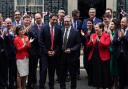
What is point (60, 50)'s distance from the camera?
13914 mm

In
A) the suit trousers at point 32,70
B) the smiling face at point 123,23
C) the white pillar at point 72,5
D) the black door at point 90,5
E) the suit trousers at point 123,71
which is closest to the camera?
the smiling face at point 123,23

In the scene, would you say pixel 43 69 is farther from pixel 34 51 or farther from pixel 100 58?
pixel 100 58

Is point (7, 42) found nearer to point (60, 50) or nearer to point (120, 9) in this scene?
point (60, 50)

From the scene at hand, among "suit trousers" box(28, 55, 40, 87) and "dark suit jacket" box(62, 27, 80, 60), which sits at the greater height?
"dark suit jacket" box(62, 27, 80, 60)

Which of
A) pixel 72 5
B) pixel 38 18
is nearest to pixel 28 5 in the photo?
pixel 72 5

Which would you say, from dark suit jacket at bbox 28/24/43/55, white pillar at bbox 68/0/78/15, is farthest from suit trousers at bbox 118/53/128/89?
white pillar at bbox 68/0/78/15

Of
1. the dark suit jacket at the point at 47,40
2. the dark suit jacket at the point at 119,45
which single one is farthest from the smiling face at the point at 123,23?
the dark suit jacket at the point at 47,40

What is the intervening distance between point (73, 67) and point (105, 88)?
0.96 m

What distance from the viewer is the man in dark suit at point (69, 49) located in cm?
1385

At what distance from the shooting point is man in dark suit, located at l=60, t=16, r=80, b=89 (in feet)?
45.4

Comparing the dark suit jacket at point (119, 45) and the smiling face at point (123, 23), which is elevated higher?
the smiling face at point (123, 23)

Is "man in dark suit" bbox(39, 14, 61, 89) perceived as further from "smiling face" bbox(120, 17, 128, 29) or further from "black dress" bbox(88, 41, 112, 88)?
"smiling face" bbox(120, 17, 128, 29)

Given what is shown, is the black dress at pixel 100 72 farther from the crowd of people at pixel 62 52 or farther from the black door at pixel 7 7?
the black door at pixel 7 7

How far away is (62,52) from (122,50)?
4.94ft
